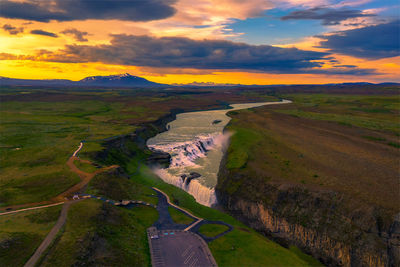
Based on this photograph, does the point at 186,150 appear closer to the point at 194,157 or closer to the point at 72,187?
the point at 194,157

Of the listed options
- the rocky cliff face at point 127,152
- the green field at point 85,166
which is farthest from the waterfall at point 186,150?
the green field at point 85,166

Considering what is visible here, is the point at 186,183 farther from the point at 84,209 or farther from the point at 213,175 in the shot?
the point at 84,209

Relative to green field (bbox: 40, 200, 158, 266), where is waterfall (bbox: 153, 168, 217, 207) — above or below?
below

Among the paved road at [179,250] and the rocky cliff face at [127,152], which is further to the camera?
the rocky cliff face at [127,152]

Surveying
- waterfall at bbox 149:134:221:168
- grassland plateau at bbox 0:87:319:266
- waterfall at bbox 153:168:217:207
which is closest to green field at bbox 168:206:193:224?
grassland plateau at bbox 0:87:319:266

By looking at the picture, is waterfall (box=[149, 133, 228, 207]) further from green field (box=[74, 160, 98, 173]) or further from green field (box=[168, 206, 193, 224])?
green field (box=[74, 160, 98, 173])

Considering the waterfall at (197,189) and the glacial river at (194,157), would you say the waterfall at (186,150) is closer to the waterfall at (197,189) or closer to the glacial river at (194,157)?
the glacial river at (194,157)

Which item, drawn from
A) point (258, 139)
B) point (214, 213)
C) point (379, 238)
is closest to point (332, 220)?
point (379, 238)
